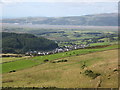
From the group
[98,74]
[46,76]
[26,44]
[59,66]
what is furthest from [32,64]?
[26,44]

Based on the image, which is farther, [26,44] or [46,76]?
[26,44]

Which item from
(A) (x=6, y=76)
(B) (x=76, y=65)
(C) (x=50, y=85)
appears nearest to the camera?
(C) (x=50, y=85)

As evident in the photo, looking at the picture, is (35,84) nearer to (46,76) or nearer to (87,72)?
(46,76)

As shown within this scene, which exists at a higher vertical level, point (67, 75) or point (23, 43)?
point (23, 43)

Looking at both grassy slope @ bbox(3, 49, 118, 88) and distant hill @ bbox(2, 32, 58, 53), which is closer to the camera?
grassy slope @ bbox(3, 49, 118, 88)

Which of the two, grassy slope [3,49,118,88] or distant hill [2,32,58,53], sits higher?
distant hill [2,32,58,53]
